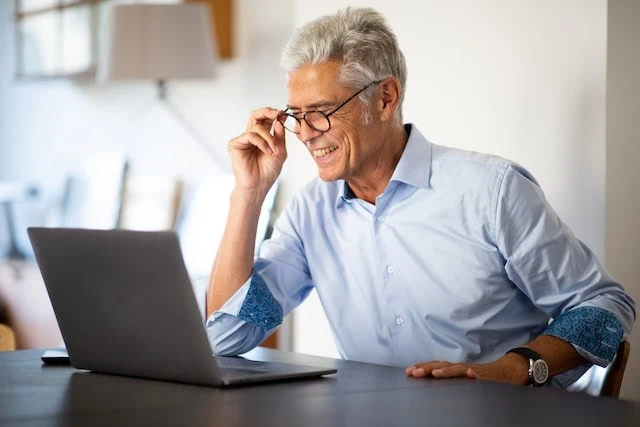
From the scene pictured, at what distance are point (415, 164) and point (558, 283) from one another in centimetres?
36

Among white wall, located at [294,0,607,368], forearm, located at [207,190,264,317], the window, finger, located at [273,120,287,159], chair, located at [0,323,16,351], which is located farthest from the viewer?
the window

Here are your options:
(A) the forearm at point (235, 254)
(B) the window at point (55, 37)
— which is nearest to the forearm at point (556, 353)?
(A) the forearm at point (235, 254)

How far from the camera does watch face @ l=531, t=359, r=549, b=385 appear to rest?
1.69 m

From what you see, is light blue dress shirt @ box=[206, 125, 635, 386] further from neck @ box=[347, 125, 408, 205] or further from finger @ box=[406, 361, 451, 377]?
finger @ box=[406, 361, 451, 377]

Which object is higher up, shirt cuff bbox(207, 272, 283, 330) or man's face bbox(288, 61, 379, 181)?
man's face bbox(288, 61, 379, 181)

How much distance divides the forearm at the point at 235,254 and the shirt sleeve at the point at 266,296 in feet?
0.09

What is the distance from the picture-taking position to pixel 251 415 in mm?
1175

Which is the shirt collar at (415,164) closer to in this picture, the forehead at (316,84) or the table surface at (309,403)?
the forehead at (316,84)

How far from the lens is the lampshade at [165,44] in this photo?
4.05 metres

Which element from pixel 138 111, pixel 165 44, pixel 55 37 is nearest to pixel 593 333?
pixel 165 44

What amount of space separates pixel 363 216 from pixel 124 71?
2262 millimetres

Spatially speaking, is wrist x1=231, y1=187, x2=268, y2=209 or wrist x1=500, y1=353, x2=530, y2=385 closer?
wrist x1=500, y1=353, x2=530, y2=385

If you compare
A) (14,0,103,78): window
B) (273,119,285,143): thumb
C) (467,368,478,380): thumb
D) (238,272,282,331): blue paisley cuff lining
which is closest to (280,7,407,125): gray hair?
(273,119,285,143): thumb

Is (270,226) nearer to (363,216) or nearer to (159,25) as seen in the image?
(159,25)
